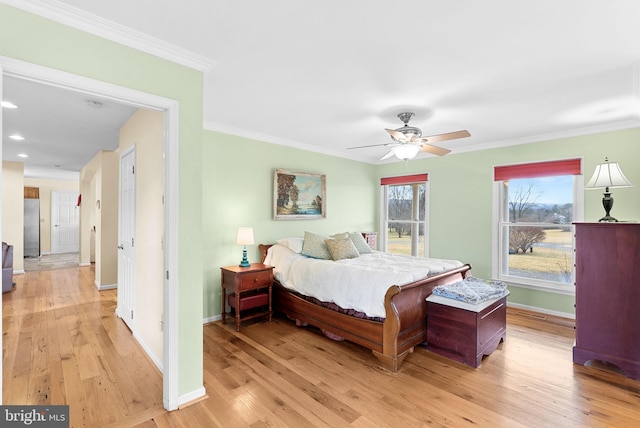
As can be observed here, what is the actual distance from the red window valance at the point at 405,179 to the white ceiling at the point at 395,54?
6.30 ft

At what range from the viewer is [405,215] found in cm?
588

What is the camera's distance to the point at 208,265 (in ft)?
12.4

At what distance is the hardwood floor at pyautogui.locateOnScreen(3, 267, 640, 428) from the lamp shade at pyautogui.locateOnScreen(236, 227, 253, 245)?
1.02 meters

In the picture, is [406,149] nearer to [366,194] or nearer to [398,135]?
[398,135]

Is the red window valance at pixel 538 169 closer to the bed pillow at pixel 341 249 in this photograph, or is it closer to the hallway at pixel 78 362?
the bed pillow at pixel 341 249

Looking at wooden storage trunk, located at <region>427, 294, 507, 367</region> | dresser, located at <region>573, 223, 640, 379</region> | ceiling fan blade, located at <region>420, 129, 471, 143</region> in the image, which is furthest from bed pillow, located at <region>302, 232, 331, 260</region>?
dresser, located at <region>573, 223, 640, 379</region>

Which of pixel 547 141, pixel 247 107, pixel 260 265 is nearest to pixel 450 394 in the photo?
pixel 260 265

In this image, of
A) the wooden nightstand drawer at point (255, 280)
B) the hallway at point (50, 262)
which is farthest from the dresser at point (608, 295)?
the hallway at point (50, 262)

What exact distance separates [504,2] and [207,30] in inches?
67.2

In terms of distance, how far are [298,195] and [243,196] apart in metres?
0.94

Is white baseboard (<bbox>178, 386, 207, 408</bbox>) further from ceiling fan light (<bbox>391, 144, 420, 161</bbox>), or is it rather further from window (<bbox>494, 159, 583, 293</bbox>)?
window (<bbox>494, 159, 583, 293</bbox>)

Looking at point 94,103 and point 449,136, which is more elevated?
point 94,103

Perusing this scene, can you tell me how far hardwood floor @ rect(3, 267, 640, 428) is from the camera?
2.06 meters

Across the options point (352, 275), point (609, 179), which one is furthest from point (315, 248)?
point (609, 179)
